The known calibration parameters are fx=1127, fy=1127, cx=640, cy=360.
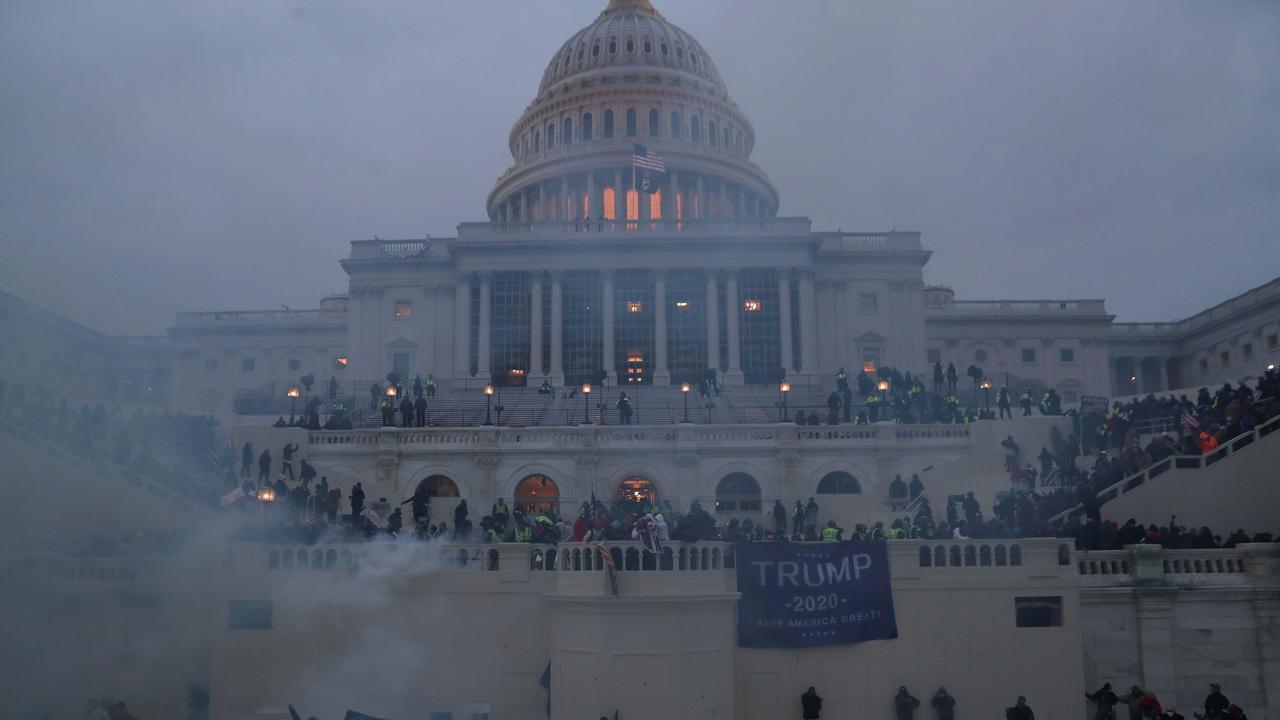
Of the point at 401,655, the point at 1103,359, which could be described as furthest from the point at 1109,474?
the point at 1103,359

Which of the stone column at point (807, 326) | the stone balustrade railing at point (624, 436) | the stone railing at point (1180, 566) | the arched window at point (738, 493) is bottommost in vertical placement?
the stone railing at point (1180, 566)

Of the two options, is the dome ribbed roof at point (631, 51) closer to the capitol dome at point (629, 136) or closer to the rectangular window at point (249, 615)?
the capitol dome at point (629, 136)

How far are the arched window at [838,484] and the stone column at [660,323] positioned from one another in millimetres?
24968

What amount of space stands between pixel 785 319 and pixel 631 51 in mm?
43258

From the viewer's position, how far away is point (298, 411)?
57.6 meters

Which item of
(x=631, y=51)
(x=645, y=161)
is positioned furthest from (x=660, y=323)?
(x=631, y=51)

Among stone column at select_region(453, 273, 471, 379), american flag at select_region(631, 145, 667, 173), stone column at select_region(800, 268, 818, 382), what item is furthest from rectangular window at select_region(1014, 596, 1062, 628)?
american flag at select_region(631, 145, 667, 173)

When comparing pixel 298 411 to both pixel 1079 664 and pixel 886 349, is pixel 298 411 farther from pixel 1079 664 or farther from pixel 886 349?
pixel 1079 664

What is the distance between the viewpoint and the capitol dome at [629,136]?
3568 inches

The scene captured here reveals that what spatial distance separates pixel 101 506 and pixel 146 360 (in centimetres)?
6174

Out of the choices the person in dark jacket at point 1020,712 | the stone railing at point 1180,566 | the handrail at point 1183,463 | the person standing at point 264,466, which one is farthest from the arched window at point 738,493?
the person in dark jacket at point 1020,712

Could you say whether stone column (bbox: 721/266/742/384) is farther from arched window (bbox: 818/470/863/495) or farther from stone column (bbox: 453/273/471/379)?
arched window (bbox: 818/470/863/495)

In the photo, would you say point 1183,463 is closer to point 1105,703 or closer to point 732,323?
point 1105,703

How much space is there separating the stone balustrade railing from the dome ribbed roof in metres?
61.9
